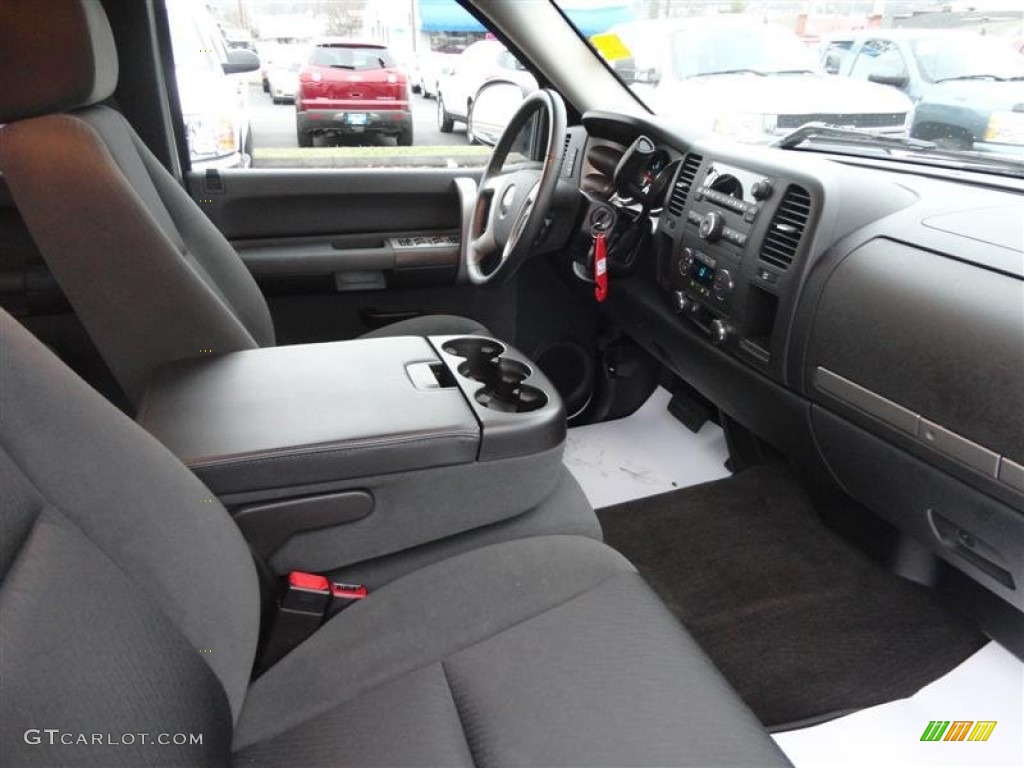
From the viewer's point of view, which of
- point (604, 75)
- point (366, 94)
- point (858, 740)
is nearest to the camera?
point (858, 740)

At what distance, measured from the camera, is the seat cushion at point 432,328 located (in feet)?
5.70

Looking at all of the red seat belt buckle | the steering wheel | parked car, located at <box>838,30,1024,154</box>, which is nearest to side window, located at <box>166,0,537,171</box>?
the steering wheel

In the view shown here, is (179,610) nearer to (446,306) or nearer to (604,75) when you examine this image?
(446,306)

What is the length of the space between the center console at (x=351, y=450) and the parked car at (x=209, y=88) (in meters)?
1.12

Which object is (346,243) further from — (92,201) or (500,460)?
(500,460)

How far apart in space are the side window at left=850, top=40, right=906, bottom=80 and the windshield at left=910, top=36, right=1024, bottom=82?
4 cm

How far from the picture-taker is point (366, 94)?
2869mm

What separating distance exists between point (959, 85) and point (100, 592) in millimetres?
1601

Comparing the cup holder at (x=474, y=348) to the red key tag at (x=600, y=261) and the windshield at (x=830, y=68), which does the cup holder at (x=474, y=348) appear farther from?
the windshield at (x=830, y=68)

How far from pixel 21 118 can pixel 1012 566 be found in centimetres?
156

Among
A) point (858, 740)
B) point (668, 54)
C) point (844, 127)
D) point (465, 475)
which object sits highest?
point (668, 54)

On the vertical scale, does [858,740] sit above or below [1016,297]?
below

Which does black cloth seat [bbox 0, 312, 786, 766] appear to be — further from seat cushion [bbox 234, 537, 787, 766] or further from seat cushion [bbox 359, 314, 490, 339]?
seat cushion [bbox 359, 314, 490, 339]

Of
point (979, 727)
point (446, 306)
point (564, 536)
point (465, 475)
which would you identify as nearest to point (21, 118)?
point (465, 475)
